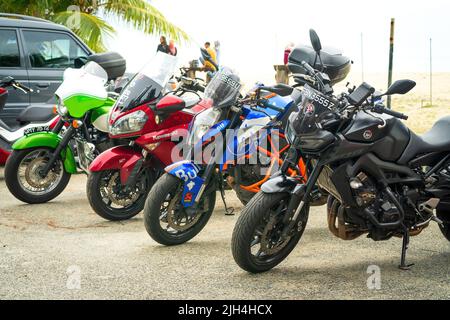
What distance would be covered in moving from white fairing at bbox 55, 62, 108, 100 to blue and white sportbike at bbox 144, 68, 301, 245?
1994 mm

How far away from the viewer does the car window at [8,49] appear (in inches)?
417

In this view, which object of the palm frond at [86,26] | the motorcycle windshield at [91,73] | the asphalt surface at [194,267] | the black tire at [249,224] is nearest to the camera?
the asphalt surface at [194,267]

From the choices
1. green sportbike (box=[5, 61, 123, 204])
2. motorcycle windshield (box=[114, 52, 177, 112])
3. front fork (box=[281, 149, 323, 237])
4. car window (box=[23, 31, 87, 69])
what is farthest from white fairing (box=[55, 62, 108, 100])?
front fork (box=[281, 149, 323, 237])

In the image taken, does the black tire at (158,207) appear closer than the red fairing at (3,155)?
Yes

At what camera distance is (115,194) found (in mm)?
6848

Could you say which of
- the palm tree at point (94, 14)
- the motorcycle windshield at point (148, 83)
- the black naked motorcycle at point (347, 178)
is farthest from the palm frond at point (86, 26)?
the black naked motorcycle at point (347, 178)

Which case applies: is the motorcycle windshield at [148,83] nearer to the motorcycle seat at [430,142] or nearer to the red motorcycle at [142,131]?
the red motorcycle at [142,131]

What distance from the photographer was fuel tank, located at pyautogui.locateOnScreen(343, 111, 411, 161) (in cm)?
489

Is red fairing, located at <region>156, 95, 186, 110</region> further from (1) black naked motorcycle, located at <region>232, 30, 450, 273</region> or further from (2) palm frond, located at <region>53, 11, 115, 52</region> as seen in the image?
(2) palm frond, located at <region>53, 11, 115, 52</region>

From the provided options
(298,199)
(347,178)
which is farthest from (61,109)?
(347,178)

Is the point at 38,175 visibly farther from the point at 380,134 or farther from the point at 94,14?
the point at 94,14

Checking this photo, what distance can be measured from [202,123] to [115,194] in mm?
1374

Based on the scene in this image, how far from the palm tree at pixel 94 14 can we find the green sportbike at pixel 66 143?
36.3ft
